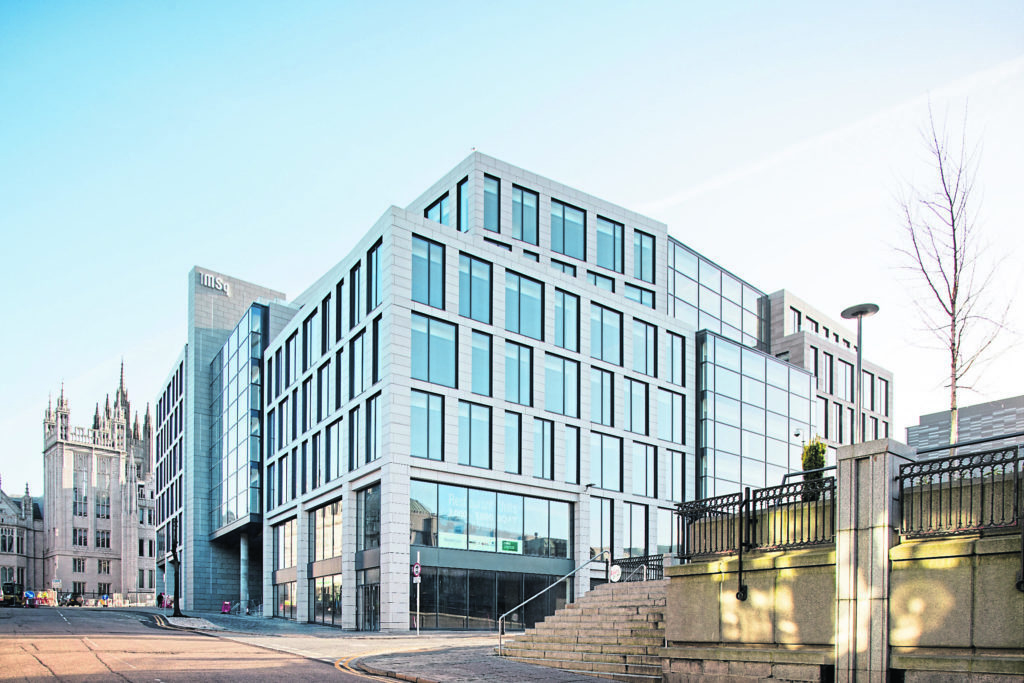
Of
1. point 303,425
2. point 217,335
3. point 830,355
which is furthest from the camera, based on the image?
point 217,335

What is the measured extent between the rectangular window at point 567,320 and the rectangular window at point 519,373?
223 cm

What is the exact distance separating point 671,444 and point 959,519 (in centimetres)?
3600

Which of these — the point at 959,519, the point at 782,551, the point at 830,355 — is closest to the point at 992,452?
the point at 959,519

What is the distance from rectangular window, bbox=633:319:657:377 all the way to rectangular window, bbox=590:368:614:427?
2.50 metres

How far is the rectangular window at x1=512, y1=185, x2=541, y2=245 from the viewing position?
44156 mm

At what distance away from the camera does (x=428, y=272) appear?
3728cm

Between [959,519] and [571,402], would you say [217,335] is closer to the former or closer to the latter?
[571,402]

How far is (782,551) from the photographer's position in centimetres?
1393

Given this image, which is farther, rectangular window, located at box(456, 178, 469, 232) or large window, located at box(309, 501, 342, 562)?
rectangular window, located at box(456, 178, 469, 232)

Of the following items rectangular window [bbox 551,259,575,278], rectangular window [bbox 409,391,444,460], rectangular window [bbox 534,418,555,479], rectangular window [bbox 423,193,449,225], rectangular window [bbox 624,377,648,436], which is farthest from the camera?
rectangular window [bbox 551,259,575,278]

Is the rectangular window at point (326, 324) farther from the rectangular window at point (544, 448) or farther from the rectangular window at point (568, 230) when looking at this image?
the rectangular window at point (568, 230)

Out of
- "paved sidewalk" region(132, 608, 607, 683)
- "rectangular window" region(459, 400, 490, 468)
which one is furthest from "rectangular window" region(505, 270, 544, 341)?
"paved sidewalk" region(132, 608, 607, 683)

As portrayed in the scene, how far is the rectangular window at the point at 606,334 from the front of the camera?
145 ft

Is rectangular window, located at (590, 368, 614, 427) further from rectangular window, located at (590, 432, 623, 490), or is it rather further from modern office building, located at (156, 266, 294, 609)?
modern office building, located at (156, 266, 294, 609)
